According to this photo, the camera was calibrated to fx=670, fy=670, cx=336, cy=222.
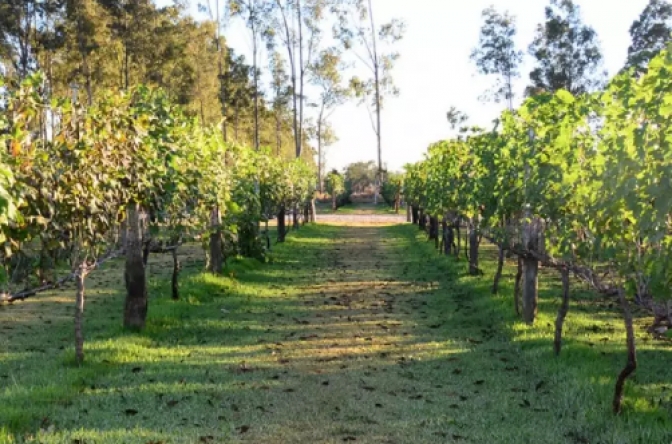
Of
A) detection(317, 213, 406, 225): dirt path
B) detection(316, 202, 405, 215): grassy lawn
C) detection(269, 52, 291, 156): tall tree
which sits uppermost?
detection(269, 52, 291, 156): tall tree

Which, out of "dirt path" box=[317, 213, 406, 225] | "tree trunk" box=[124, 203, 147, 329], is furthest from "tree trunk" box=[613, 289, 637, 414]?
"dirt path" box=[317, 213, 406, 225]

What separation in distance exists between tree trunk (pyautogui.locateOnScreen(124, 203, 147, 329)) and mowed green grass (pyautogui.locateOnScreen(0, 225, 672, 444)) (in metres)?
0.34

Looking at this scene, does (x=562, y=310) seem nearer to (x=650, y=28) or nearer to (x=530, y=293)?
(x=530, y=293)

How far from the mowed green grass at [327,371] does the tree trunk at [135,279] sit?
13.4 inches

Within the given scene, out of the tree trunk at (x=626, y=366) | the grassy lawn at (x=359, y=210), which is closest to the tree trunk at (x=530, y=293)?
the tree trunk at (x=626, y=366)

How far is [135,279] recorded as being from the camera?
1085cm

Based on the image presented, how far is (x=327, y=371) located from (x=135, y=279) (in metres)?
4.01

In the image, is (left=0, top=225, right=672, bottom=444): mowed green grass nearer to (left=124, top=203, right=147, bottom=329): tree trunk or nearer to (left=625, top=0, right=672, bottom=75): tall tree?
(left=124, top=203, right=147, bottom=329): tree trunk

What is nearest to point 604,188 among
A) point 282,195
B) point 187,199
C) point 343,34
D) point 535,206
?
point 535,206

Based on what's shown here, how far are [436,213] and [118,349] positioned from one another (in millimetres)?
11633

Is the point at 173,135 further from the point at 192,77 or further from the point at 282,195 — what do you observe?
the point at 192,77

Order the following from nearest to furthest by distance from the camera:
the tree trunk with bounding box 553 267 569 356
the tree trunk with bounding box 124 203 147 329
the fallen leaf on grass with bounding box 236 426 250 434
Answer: the fallen leaf on grass with bounding box 236 426 250 434 < the tree trunk with bounding box 553 267 569 356 < the tree trunk with bounding box 124 203 147 329

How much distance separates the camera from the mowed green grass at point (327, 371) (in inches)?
249

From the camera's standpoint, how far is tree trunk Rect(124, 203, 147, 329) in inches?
417
